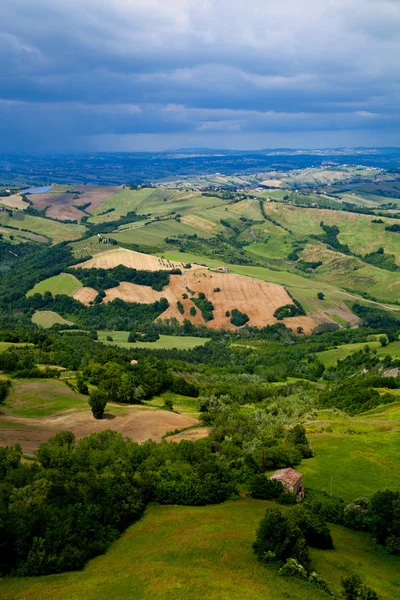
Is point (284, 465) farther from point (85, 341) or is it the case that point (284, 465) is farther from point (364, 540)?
point (85, 341)

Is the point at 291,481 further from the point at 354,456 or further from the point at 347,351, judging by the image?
the point at 347,351

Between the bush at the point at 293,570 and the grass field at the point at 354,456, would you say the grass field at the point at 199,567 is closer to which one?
the bush at the point at 293,570

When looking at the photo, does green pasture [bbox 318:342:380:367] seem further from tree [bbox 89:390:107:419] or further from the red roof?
the red roof

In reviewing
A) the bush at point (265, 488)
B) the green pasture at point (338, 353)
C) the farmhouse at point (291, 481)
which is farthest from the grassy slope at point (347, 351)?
the bush at point (265, 488)

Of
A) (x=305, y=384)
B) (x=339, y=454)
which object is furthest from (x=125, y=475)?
(x=305, y=384)

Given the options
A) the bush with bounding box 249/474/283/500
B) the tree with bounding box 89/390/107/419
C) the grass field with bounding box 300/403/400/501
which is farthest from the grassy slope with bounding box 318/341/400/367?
the bush with bounding box 249/474/283/500
